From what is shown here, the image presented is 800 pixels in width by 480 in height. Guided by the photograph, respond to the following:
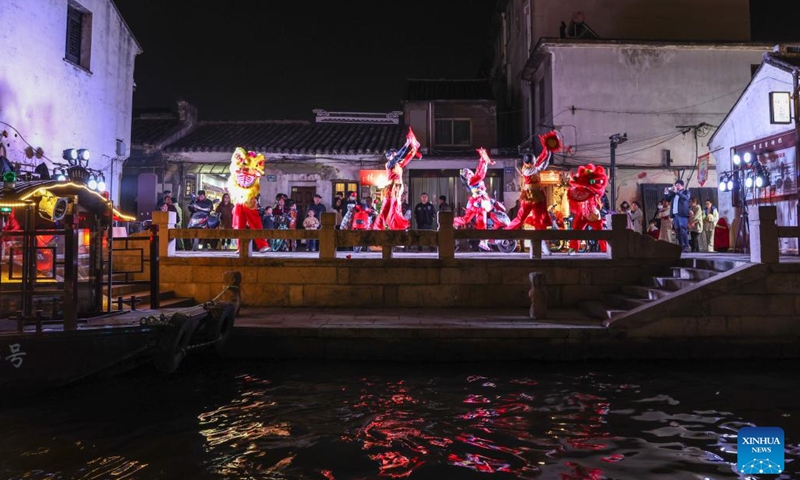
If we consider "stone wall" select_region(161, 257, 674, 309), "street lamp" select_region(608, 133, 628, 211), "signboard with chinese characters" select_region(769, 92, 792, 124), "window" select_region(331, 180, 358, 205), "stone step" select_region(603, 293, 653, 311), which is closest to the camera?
"stone step" select_region(603, 293, 653, 311)

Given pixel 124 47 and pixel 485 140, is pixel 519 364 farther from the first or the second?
pixel 124 47

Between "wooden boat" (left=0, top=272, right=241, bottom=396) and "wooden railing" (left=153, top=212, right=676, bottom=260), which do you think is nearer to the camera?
"wooden boat" (left=0, top=272, right=241, bottom=396)

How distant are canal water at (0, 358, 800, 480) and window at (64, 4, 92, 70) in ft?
40.1

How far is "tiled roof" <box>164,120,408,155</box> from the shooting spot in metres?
19.2

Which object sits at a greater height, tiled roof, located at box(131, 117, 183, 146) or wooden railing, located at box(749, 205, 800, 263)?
tiled roof, located at box(131, 117, 183, 146)

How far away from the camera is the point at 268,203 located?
65.2ft

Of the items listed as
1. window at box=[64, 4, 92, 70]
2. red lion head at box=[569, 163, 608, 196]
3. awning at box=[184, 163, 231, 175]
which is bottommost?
red lion head at box=[569, 163, 608, 196]

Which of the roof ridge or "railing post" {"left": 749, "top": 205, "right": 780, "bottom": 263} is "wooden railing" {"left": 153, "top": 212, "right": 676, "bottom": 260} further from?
the roof ridge

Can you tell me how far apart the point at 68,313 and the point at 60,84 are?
10921 millimetres

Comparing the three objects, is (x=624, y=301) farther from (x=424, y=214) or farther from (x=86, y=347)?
(x=86, y=347)

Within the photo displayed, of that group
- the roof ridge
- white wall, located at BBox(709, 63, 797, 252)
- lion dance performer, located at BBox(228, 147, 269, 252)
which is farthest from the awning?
white wall, located at BBox(709, 63, 797, 252)

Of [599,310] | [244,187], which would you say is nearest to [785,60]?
[599,310]

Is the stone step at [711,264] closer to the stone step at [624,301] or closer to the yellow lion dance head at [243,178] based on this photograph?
the stone step at [624,301]

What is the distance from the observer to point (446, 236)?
33.6 ft
